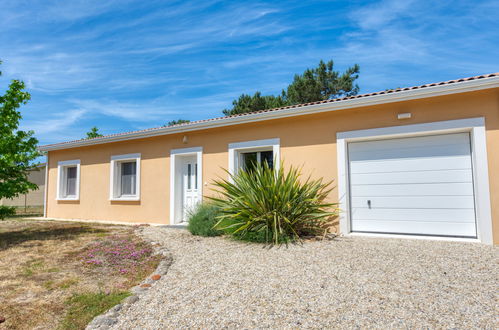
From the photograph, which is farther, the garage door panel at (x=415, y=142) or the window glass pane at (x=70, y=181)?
the window glass pane at (x=70, y=181)

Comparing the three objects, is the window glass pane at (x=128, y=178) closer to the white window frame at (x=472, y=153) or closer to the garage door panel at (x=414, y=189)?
the white window frame at (x=472, y=153)

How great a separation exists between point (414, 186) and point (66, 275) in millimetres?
6643

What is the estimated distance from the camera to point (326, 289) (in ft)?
11.2

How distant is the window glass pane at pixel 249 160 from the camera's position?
8.52 metres

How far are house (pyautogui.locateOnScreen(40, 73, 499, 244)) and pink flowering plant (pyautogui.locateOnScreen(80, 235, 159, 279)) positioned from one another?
3155 millimetres

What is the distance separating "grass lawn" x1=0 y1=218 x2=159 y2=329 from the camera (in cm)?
304

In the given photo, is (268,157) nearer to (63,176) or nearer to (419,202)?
(419,202)

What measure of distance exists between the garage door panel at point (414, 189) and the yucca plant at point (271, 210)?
125 cm

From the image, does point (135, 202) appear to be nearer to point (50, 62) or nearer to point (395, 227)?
point (50, 62)

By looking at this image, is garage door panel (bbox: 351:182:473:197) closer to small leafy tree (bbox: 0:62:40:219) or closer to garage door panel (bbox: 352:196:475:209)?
garage door panel (bbox: 352:196:475:209)

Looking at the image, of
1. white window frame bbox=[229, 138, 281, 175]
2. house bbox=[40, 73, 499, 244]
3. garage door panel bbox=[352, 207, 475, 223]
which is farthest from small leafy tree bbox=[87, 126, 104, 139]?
garage door panel bbox=[352, 207, 475, 223]

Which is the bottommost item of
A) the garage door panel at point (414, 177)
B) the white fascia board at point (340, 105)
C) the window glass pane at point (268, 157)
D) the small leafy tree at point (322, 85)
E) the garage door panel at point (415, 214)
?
the garage door panel at point (415, 214)

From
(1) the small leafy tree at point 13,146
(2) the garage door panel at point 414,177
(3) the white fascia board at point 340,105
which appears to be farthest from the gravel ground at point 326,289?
(1) the small leafy tree at point 13,146

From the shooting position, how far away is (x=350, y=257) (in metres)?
4.64
